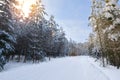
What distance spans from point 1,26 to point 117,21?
14662 mm

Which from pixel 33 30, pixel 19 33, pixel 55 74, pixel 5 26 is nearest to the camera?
pixel 55 74

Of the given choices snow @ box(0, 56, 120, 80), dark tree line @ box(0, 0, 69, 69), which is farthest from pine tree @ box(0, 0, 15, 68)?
snow @ box(0, 56, 120, 80)

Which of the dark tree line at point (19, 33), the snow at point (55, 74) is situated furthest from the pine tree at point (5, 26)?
the snow at point (55, 74)

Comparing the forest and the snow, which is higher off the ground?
the forest

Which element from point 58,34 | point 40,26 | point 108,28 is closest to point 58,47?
point 58,34

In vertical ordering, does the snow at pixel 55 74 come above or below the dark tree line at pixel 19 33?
below

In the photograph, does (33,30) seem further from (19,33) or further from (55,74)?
(55,74)

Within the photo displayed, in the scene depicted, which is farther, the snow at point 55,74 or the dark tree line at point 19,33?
the dark tree line at point 19,33

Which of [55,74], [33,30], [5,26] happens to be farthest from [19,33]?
[55,74]

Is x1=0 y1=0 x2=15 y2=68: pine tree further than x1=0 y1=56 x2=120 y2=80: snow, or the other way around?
x1=0 y1=0 x2=15 y2=68: pine tree

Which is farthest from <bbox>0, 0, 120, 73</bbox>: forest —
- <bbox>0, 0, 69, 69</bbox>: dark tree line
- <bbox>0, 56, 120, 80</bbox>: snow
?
<bbox>0, 56, 120, 80</bbox>: snow

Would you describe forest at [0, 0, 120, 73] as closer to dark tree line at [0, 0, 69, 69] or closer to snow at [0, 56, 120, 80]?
dark tree line at [0, 0, 69, 69]

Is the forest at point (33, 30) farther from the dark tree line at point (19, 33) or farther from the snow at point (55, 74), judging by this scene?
the snow at point (55, 74)

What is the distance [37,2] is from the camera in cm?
4925
